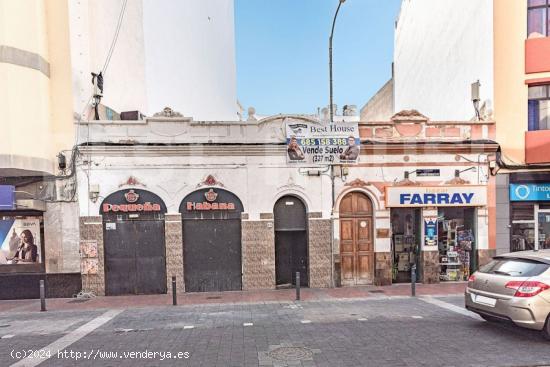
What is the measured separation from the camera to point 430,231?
39.4ft

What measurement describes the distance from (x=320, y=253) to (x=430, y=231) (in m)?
4.13

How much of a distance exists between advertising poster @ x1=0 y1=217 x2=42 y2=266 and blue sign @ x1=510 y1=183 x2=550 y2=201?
1703cm

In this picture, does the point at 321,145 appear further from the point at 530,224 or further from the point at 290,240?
the point at 530,224

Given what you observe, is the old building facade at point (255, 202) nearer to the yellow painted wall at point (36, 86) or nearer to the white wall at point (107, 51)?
the yellow painted wall at point (36, 86)

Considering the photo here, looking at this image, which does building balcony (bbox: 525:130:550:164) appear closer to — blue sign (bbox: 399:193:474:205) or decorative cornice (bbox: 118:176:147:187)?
blue sign (bbox: 399:193:474:205)

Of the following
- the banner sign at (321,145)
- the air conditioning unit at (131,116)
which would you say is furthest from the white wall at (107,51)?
the banner sign at (321,145)

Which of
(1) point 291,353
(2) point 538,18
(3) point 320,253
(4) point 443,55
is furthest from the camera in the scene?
(4) point 443,55

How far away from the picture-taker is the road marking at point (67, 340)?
6016 mm

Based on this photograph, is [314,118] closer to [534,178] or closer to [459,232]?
[459,232]

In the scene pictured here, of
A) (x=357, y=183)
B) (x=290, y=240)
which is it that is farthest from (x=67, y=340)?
(x=357, y=183)

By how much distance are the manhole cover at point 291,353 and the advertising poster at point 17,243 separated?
31.6 ft

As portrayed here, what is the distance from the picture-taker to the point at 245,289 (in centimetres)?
1156

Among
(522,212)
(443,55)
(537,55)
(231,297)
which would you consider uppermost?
(443,55)

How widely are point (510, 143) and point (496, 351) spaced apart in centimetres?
902
